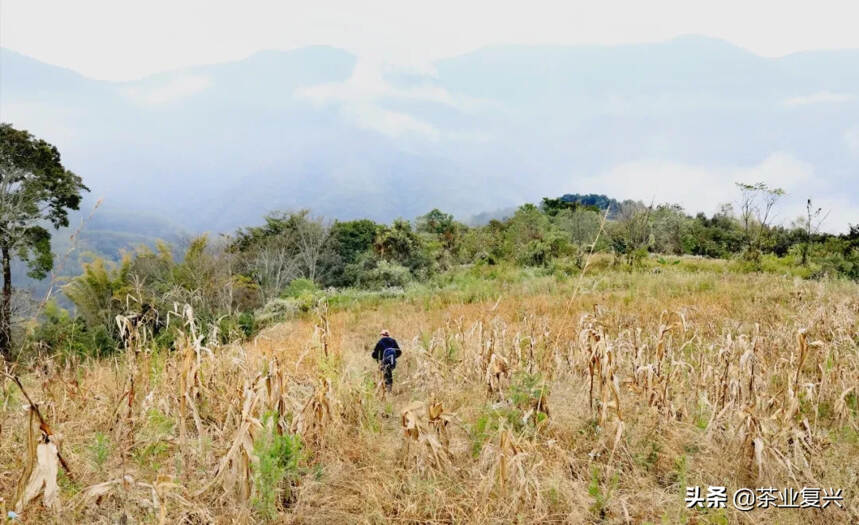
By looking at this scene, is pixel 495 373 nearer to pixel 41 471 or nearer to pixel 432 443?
pixel 432 443

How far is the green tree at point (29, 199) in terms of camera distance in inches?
504

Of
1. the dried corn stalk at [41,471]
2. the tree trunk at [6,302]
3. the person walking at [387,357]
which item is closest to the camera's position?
the dried corn stalk at [41,471]

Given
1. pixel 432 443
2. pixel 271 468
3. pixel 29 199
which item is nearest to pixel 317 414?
pixel 271 468

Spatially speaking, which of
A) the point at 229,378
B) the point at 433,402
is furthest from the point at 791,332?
the point at 229,378

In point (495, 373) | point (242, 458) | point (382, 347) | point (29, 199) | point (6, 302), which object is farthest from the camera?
point (29, 199)

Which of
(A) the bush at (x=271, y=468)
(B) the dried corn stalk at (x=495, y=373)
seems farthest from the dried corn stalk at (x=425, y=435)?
(B) the dried corn stalk at (x=495, y=373)

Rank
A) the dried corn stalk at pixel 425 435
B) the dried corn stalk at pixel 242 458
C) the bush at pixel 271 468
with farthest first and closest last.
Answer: the dried corn stalk at pixel 425 435 < the bush at pixel 271 468 < the dried corn stalk at pixel 242 458

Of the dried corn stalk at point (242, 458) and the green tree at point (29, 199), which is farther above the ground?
the green tree at point (29, 199)

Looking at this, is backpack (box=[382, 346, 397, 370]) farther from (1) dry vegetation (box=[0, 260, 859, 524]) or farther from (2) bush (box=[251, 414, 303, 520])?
(2) bush (box=[251, 414, 303, 520])

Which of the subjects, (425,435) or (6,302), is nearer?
(425,435)

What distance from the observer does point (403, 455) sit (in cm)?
292

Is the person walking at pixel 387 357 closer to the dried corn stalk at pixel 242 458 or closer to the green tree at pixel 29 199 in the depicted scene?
the dried corn stalk at pixel 242 458

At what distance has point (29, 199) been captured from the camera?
1340 cm

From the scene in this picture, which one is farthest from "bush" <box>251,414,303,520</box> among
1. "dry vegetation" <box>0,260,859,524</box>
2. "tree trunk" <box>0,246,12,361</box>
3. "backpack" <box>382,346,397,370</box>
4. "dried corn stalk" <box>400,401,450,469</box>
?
"tree trunk" <box>0,246,12,361</box>
